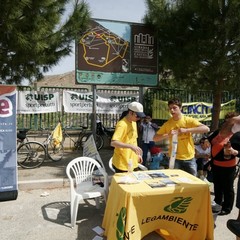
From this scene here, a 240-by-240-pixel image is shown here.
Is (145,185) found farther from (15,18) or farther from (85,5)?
(85,5)

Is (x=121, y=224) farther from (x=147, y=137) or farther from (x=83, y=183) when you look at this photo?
(x=147, y=137)

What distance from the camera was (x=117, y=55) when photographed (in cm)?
803

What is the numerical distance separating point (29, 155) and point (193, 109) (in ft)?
19.8

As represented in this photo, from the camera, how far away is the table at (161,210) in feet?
10.7

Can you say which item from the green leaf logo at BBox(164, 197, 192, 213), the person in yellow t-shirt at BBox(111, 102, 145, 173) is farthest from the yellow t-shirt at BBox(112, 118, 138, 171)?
the green leaf logo at BBox(164, 197, 192, 213)

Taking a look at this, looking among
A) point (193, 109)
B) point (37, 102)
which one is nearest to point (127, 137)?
point (37, 102)

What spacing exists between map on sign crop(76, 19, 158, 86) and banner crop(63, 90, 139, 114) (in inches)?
72.6

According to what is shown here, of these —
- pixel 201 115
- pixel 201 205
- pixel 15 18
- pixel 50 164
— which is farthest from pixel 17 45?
pixel 201 115

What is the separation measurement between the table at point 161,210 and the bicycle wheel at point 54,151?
4.81m

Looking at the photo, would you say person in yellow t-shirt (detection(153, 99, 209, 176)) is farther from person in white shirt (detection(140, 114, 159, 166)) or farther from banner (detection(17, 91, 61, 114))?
banner (detection(17, 91, 61, 114))

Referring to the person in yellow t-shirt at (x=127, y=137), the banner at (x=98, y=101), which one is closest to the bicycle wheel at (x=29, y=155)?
the banner at (x=98, y=101)

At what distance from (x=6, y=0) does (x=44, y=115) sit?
440 cm

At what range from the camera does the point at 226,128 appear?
4.30 m

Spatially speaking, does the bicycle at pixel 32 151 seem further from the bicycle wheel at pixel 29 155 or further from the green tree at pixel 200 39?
the green tree at pixel 200 39
